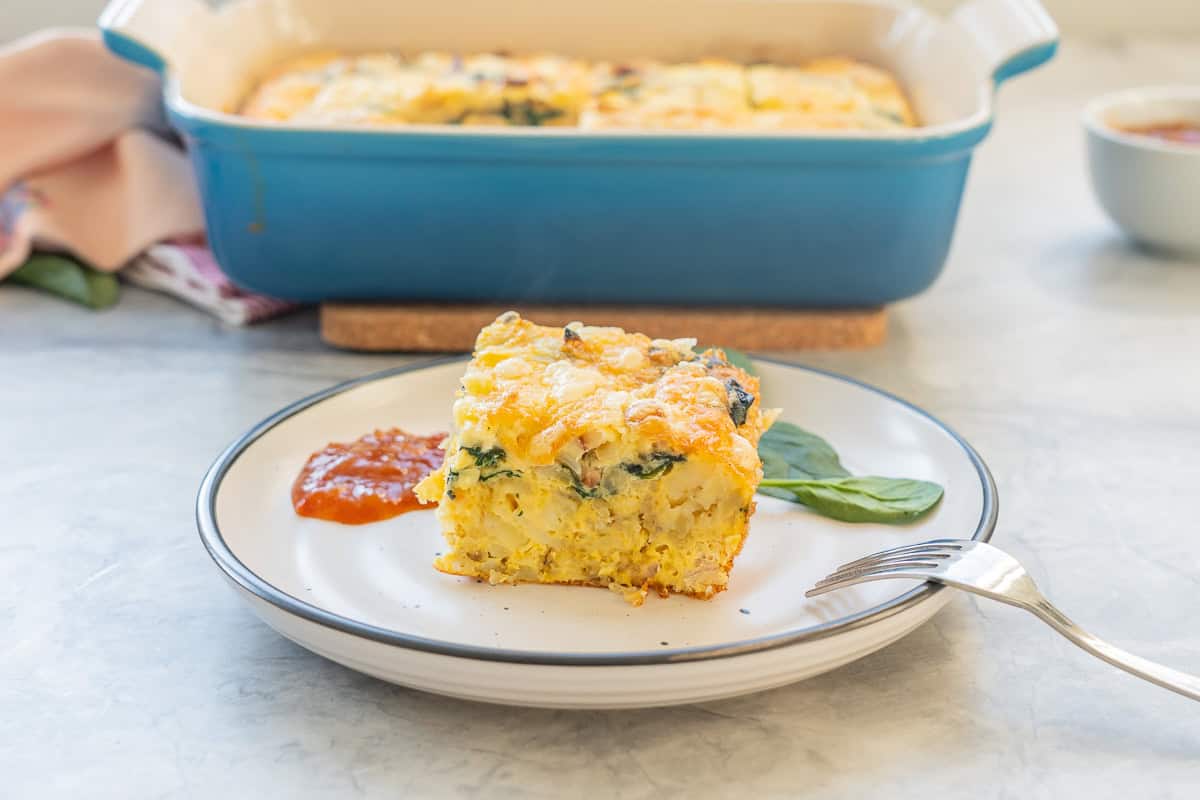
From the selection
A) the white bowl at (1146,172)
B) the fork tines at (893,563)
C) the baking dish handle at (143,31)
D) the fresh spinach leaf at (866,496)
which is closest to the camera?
the fork tines at (893,563)

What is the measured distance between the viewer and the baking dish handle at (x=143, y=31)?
2.39 meters

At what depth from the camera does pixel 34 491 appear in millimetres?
2041

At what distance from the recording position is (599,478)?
5.26ft

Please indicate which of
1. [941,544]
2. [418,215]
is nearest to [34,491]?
[418,215]

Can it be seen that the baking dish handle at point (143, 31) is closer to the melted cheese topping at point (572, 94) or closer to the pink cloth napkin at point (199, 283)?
the melted cheese topping at point (572, 94)

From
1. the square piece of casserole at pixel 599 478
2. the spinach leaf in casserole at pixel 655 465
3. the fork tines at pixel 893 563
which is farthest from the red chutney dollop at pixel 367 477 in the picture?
the fork tines at pixel 893 563

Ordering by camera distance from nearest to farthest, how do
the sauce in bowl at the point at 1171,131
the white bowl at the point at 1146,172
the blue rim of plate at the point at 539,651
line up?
the blue rim of plate at the point at 539,651 → the white bowl at the point at 1146,172 → the sauce in bowl at the point at 1171,131

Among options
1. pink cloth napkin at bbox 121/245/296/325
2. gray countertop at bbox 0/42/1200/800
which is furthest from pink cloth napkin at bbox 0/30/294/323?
gray countertop at bbox 0/42/1200/800

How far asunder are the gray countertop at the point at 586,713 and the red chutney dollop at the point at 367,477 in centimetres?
17

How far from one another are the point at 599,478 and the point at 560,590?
16cm

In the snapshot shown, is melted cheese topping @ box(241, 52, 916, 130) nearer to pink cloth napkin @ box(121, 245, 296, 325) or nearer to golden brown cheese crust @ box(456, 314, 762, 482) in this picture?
pink cloth napkin @ box(121, 245, 296, 325)

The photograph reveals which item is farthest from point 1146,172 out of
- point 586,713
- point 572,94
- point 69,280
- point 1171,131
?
point 69,280

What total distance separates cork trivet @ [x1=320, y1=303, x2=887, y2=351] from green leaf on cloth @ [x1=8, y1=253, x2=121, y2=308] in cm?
52

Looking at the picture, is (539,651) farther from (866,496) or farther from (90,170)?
(90,170)
